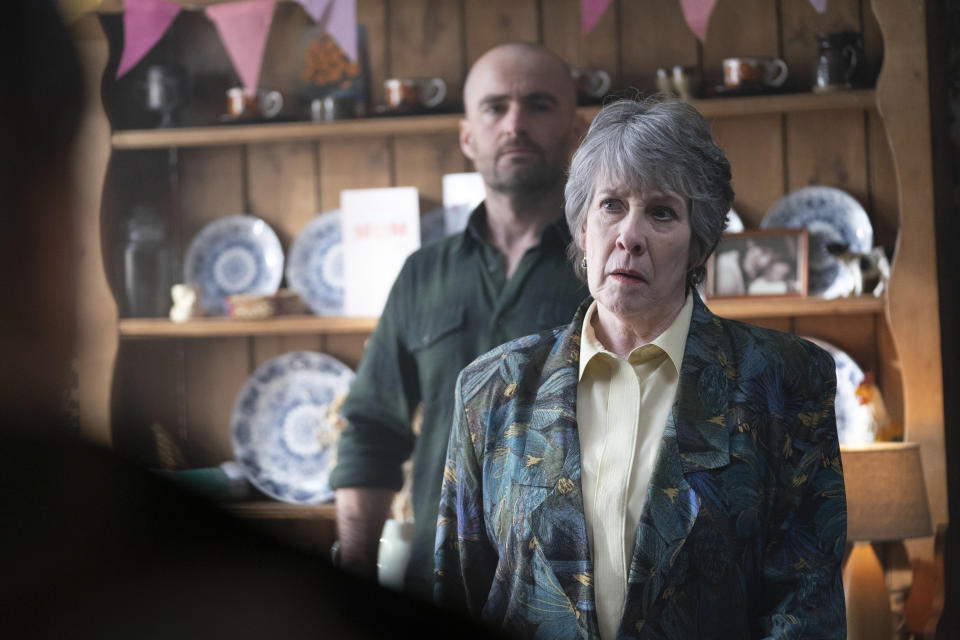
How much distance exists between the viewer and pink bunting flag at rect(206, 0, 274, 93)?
2010mm

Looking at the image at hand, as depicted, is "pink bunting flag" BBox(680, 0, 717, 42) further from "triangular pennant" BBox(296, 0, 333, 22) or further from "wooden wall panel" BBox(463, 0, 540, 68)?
"triangular pennant" BBox(296, 0, 333, 22)

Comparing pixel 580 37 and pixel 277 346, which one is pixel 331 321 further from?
pixel 580 37

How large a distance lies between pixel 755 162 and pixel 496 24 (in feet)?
2.22

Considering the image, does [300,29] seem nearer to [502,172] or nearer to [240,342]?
[240,342]

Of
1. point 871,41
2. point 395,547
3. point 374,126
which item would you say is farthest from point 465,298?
point 871,41

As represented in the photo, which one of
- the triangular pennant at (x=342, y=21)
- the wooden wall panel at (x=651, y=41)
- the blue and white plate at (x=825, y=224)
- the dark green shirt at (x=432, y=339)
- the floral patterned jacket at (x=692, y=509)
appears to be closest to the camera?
the floral patterned jacket at (x=692, y=509)

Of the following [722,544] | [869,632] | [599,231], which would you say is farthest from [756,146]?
[722,544]

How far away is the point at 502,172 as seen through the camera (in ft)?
5.14

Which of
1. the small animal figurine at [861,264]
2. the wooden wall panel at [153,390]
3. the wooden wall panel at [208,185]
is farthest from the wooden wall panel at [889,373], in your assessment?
the wooden wall panel at [153,390]

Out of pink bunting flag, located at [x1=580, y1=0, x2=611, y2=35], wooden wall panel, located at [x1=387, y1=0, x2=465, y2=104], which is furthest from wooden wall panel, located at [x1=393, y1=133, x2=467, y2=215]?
pink bunting flag, located at [x1=580, y1=0, x2=611, y2=35]

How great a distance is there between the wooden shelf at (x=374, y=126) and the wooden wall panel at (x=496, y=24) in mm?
222

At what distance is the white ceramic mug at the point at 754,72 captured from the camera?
2.01m

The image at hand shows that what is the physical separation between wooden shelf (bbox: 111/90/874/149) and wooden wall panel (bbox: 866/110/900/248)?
0.10m

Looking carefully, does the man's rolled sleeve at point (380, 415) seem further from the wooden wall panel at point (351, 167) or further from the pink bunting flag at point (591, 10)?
the wooden wall panel at point (351, 167)
